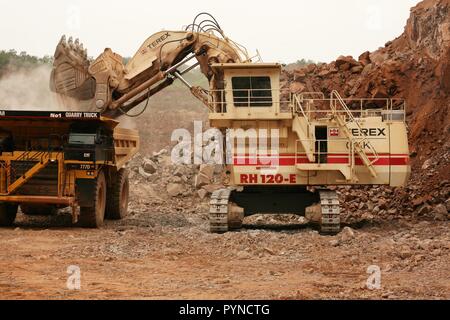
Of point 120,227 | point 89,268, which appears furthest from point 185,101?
point 89,268

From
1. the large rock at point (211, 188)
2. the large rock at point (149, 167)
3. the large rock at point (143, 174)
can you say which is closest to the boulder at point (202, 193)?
the large rock at point (211, 188)

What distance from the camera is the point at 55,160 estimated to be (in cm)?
1612

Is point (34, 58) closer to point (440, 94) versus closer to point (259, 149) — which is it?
point (440, 94)

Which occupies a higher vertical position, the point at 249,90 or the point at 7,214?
the point at 249,90

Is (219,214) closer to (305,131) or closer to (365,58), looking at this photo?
(305,131)

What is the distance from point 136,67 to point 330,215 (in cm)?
607

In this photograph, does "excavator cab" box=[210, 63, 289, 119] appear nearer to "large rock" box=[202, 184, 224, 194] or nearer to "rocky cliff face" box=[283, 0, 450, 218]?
"rocky cliff face" box=[283, 0, 450, 218]

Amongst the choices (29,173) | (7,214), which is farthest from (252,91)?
(7,214)

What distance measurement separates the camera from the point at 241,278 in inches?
424

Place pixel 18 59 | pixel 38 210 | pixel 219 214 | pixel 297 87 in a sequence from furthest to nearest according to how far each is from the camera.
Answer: pixel 18 59
pixel 297 87
pixel 38 210
pixel 219 214

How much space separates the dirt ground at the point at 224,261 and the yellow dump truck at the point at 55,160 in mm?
677

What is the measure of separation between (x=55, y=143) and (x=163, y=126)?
91.6 ft

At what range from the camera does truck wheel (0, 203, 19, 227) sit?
674 inches

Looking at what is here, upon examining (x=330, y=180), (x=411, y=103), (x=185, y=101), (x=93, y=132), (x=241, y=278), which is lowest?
(x=241, y=278)
